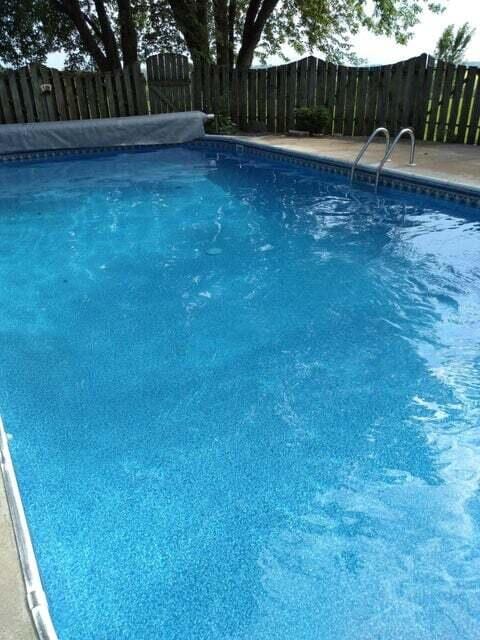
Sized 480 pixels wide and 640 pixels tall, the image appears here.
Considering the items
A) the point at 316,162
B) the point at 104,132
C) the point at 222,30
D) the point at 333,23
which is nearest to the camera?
the point at 316,162

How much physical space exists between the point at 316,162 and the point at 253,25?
20.3 feet

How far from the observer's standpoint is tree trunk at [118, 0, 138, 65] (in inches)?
427

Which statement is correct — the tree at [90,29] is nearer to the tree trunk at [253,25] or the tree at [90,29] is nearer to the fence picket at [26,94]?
the tree trunk at [253,25]

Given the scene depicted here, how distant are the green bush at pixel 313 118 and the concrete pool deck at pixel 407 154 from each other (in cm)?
28

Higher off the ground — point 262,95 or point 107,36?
point 107,36

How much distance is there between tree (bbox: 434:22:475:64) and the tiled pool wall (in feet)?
68.7

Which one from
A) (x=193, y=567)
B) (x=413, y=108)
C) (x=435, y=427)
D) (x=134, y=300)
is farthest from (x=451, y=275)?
(x=413, y=108)

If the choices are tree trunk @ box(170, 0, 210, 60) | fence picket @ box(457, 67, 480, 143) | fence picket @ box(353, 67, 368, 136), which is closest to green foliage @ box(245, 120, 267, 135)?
tree trunk @ box(170, 0, 210, 60)

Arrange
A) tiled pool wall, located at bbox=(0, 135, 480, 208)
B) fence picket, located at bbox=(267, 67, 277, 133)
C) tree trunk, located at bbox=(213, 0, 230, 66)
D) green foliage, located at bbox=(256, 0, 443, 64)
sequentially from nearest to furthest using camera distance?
1. tiled pool wall, located at bbox=(0, 135, 480, 208)
2. fence picket, located at bbox=(267, 67, 277, 133)
3. tree trunk, located at bbox=(213, 0, 230, 66)
4. green foliage, located at bbox=(256, 0, 443, 64)

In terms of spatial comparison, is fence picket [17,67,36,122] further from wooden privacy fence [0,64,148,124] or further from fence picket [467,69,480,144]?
fence picket [467,69,480,144]

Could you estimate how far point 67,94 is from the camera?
10172 mm

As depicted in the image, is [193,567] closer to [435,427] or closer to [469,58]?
[435,427]

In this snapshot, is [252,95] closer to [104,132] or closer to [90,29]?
[104,132]

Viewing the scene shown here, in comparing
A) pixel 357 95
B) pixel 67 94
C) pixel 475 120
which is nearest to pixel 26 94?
pixel 67 94
